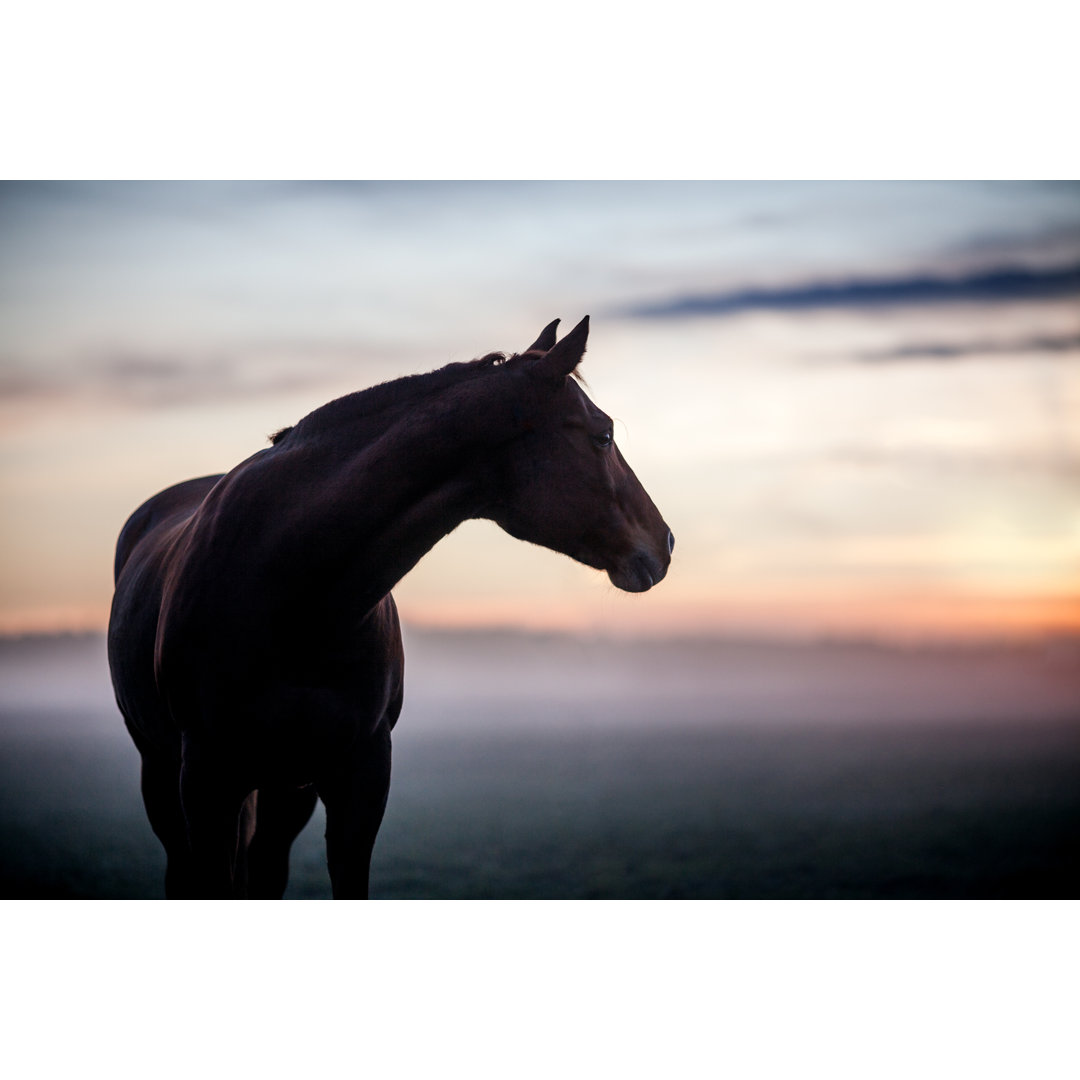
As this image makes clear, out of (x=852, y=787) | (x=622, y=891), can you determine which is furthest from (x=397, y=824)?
(x=852, y=787)

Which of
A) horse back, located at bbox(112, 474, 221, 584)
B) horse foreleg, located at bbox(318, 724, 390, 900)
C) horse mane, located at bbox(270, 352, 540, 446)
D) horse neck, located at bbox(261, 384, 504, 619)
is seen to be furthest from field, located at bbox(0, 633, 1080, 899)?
horse mane, located at bbox(270, 352, 540, 446)

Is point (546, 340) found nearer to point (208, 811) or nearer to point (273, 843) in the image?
point (208, 811)

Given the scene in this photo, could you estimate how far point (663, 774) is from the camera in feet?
12.5

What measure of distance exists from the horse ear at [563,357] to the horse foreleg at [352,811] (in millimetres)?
957

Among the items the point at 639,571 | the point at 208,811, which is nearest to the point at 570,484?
the point at 639,571

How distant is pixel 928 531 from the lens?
3686 millimetres

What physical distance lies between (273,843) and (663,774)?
151cm

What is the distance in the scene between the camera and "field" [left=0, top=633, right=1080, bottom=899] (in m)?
3.54

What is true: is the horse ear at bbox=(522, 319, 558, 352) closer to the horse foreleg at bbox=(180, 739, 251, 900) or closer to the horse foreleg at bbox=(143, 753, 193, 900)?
the horse foreleg at bbox=(180, 739, 251, 900)

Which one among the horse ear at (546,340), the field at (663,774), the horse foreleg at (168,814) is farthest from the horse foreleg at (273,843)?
the horse ear at (546,340)

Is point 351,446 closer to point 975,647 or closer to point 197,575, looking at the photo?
point 197,575

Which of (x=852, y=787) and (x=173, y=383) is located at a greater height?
(x=173, y=383)

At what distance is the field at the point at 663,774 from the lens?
3.54 meters
